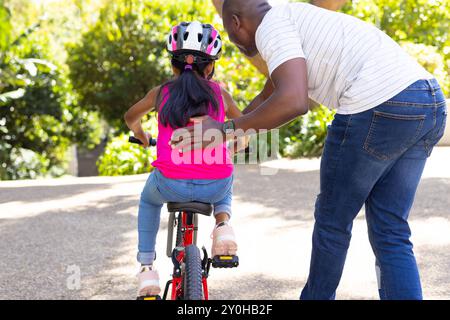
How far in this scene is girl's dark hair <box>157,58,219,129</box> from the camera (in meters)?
2.88

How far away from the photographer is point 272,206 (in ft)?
23.8

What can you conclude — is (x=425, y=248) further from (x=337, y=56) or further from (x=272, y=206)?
(x=337, y=56)

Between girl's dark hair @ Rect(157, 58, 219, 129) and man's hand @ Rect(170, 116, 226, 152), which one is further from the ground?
girl's dark hair @ Rect(157, 58, 219, 129)

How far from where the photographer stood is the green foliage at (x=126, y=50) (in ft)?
49.1

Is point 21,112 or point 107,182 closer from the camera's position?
point 107,182

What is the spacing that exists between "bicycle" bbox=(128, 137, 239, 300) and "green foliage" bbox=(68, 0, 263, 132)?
11.3 metres

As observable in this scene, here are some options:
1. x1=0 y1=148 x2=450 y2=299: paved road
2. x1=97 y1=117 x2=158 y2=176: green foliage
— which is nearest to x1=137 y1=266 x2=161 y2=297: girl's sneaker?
x1=0 y1=148 x2=450 y2=299: paved road

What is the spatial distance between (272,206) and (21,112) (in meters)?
10.6

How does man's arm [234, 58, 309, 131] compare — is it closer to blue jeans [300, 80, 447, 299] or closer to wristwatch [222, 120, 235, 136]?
wristwatch [222, 120, 235, 136]

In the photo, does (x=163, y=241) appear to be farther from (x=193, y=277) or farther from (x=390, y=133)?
(x=390, y=133)

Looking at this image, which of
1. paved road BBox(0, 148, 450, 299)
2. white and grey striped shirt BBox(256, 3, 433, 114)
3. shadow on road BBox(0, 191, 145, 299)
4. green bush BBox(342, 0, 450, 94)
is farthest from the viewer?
green bush BBox(342, 0, 450, 94)

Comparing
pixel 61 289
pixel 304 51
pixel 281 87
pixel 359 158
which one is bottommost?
pixel 61 289

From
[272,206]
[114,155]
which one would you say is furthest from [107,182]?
[272,206]

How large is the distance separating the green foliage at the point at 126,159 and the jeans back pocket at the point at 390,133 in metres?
8.00
